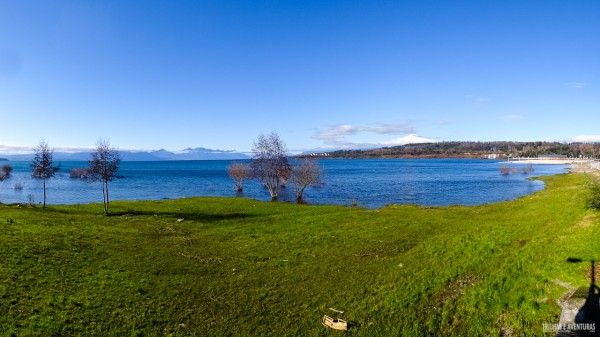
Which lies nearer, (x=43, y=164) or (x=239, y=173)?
(x=43, y=164)

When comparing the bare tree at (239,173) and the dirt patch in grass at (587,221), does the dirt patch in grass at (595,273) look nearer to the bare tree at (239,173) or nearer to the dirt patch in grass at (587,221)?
the dirt patch in grass at (587,221)

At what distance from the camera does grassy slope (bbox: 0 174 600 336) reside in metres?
11.9

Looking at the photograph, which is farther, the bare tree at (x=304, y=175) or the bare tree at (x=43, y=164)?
the bare tree at (x=304, y=175)

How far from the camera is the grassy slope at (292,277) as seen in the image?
38.9ft

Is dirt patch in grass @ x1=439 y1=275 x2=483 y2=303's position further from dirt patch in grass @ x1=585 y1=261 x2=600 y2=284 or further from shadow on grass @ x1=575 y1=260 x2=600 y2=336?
shadow on grass @ x1=575 y1=260 x2=600 y2=336

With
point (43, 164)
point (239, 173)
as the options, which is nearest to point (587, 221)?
point (43, 164)

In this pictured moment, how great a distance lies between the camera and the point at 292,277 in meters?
16.2

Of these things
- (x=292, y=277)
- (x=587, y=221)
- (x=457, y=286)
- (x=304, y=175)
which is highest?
(x=304, y=175)

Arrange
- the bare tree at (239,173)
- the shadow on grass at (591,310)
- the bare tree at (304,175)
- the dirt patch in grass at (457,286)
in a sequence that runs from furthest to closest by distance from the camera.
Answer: the bare tree at (239,173) → the bare tree at (304,175) → the dirt patch in grass at (457,286) → the shadow on grass at (591,310)

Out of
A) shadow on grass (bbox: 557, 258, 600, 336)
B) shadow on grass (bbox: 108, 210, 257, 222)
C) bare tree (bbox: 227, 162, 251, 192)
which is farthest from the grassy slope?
bare tree (bbox: 227, 162, 251, 192)

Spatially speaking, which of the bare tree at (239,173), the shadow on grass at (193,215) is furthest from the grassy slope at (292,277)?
the bare tree at (239,173)

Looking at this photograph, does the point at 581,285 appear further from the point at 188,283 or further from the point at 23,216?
the point at 23,216

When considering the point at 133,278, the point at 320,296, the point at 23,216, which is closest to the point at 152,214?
the point at 23,216

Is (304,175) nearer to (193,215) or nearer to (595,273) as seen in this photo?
(193,215)
